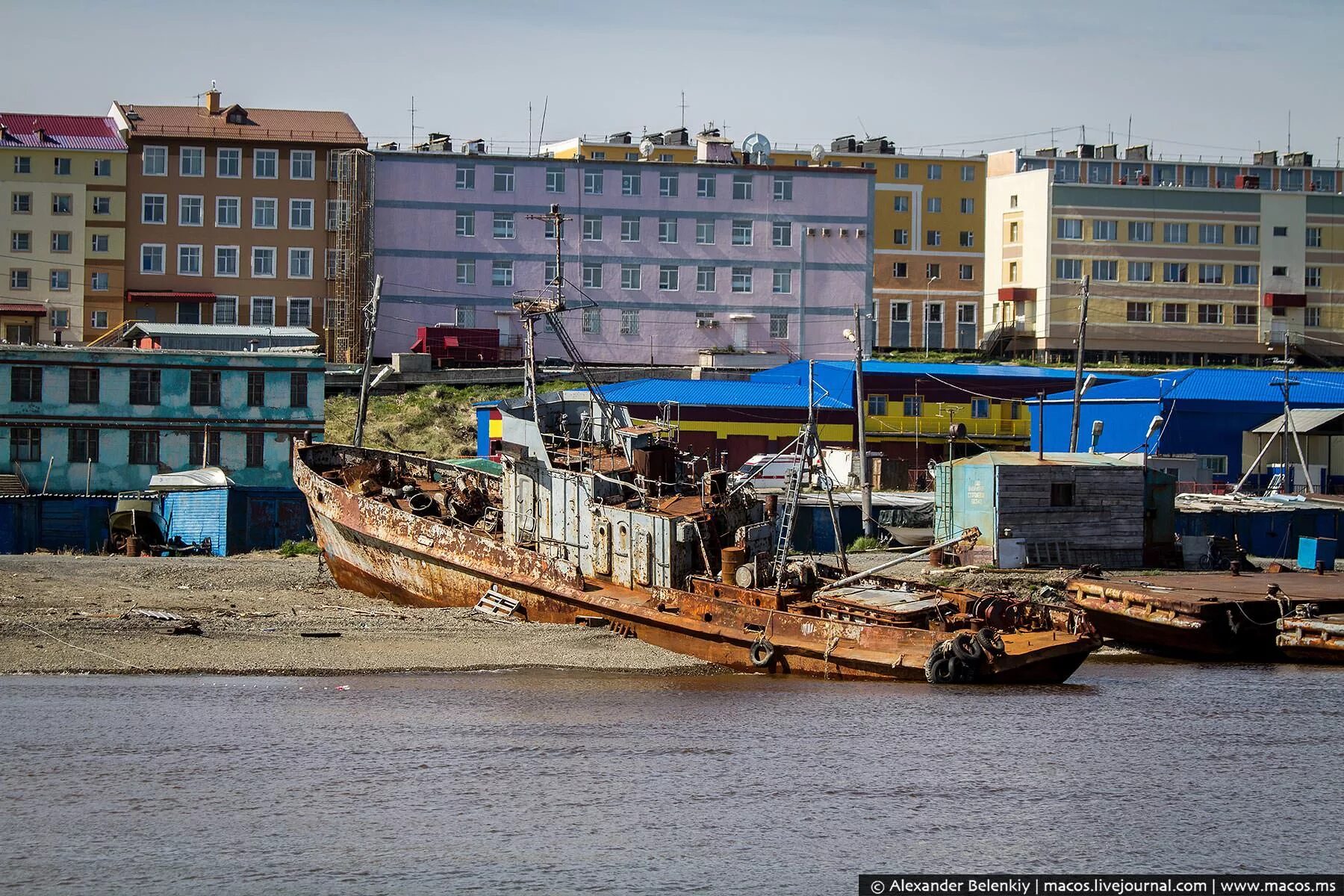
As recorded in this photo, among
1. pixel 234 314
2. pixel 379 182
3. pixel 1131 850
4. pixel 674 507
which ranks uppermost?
pixel 379 182

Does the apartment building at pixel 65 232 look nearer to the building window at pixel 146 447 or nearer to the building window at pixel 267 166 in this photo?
the building window at pixel 267 166

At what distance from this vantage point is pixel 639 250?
69125mm

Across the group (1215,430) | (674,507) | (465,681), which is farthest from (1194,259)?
(465,681)

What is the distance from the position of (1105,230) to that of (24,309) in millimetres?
53872

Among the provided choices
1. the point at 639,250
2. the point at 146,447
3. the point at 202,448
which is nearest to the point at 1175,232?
the point at 639,250

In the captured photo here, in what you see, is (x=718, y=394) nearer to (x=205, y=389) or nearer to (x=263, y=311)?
(x=205, y=389)

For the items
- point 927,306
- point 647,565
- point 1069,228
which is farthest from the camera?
point 927,306

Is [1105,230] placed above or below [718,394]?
above

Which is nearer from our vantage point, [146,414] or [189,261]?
[146,414]

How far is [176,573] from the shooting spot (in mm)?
34438

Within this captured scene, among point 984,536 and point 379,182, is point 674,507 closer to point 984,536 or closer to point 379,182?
point 984,536

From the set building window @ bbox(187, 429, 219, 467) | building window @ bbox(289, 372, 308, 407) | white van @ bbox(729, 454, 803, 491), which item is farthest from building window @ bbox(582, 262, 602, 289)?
building window @ bbox(187, 429, 219, 467)

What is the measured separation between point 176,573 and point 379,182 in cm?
3511

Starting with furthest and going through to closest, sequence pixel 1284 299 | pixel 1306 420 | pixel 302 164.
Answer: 1. pixel 1284 299
2. pixel 302 164
3. pixel 1306 420
